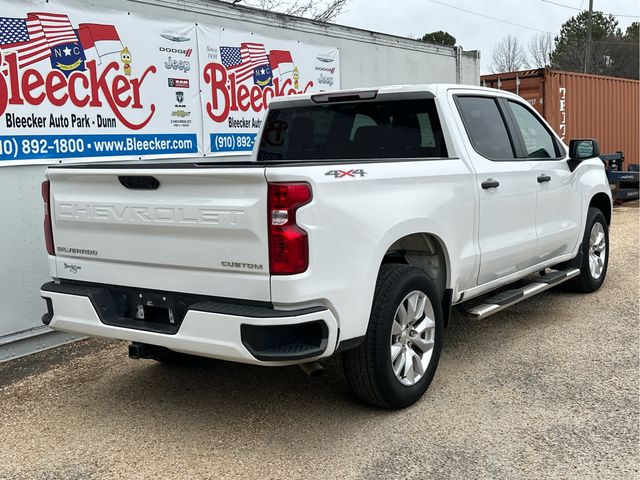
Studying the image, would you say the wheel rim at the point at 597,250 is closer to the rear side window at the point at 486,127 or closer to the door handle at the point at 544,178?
the door handle at the point at 544,178

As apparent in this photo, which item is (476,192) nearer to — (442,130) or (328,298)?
(442,130)

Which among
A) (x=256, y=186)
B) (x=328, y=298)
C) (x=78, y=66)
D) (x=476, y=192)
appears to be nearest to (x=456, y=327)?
(x=476, y=192)

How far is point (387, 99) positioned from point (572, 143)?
2086 millimetres

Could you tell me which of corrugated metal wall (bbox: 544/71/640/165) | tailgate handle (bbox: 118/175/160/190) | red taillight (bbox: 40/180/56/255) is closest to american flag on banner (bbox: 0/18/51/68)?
red taillight (bbox: 40/180/56/255)

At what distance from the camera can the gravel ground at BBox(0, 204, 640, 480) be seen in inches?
137

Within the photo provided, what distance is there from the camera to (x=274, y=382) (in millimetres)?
4629

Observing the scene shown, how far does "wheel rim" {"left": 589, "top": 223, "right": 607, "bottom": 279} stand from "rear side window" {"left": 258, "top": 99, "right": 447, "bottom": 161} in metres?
2.66

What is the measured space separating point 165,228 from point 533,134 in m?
3.45

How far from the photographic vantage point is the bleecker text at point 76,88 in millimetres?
5324

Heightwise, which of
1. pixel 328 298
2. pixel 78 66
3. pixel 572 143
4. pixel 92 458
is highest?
pixel 78 66

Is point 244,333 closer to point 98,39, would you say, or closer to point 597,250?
point 98,39

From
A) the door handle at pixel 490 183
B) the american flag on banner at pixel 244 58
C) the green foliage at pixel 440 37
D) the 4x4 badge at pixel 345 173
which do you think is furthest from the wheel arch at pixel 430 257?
the green foliage at pixel 440 37

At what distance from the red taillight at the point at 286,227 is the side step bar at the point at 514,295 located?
1862 millimetres

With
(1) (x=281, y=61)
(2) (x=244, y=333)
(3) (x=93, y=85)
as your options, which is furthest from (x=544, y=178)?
(3) (x=93, y=85)
